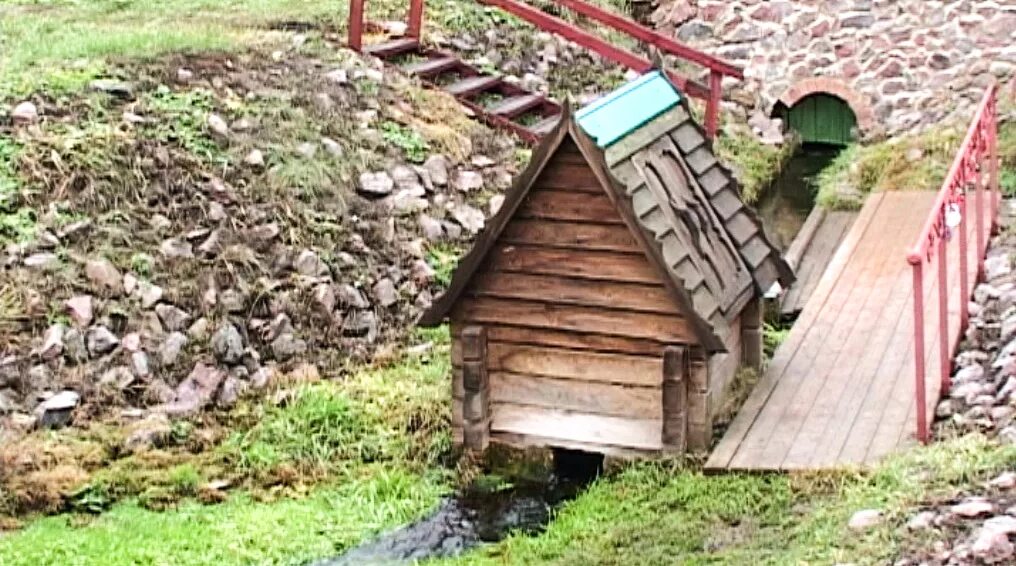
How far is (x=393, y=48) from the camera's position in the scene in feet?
45.2

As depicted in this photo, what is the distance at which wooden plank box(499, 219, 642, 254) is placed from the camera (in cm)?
844

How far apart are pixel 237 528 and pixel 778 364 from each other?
125 inches

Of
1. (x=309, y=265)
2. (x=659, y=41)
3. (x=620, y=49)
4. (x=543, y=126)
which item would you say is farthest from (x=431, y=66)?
(x=309, y=265)

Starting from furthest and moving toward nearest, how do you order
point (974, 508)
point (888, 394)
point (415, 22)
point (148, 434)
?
point (415, 22), point (148, 434), point (888, 394), point (974, 508)

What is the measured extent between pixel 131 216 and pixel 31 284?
89 cm

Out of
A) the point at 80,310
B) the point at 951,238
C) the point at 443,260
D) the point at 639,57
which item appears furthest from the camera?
the point at 639,57

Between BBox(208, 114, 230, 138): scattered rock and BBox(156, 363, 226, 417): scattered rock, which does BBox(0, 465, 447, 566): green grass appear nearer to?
BBox(156, 363, 226, 417): scattered rock

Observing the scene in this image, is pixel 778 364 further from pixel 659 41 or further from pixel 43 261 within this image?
pixel 659 41

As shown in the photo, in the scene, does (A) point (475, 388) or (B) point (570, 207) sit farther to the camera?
(A) point (475, 388)

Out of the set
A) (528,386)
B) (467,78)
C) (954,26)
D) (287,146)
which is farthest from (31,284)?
(954,26)

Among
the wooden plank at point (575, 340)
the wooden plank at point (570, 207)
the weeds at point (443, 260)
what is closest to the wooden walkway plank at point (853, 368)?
the wooden plank at point (575, 340)

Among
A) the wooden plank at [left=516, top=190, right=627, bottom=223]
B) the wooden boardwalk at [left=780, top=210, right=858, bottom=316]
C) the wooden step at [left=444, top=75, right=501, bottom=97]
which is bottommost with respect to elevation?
the wooden boardwalk at [left=780, top=210, right=858, bottom=316]

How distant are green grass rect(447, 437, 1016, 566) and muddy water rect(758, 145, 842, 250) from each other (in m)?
5.33

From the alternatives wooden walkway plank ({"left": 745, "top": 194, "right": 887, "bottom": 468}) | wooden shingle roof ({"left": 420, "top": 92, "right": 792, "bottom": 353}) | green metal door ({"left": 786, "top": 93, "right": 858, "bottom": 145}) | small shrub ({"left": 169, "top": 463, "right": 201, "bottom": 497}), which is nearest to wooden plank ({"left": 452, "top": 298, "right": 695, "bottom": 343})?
wooden shingle roof ({"left": 420, "top": 92, "right": 792, "bottom": 353})
